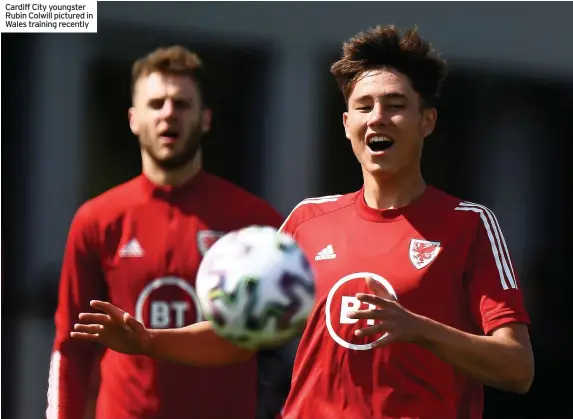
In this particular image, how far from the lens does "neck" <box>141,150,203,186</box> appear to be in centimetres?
568

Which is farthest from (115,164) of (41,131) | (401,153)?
(401,153)

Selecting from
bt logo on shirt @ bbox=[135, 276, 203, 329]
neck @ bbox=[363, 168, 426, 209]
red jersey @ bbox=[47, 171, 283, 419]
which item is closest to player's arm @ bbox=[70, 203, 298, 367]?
red jersey @ bbox=[47, 171, 283, 419]

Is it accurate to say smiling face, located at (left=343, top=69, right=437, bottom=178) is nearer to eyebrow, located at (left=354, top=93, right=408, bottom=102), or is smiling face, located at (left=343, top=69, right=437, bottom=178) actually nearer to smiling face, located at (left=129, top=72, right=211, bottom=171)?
eyebrow, located at (left=354, top=93, right=408, bottom=102)

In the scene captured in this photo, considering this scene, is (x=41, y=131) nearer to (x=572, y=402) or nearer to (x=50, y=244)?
(x=50, y=244)

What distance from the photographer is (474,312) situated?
4156mm

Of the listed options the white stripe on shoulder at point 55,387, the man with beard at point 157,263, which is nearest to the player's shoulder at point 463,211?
the man with beard at point 157,263

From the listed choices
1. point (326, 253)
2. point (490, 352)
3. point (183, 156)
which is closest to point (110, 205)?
point (183, 156)

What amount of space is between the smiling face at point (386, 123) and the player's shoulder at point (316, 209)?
0.22m

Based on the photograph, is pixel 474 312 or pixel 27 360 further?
pixel 27 360

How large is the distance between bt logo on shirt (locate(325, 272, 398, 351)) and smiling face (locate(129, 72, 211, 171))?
1.80 m

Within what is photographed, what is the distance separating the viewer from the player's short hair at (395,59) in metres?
4.41

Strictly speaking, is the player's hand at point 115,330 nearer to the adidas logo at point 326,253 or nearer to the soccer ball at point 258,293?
the soccer ball at point 258,293

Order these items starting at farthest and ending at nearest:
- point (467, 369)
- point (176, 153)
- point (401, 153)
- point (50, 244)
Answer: point (50, 244)
point (176, 153)
point (401, 153)
point (467, 369)

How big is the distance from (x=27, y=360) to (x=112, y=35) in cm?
232
